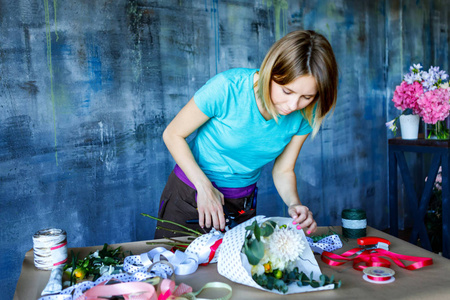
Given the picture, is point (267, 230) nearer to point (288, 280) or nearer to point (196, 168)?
point (288, 280)

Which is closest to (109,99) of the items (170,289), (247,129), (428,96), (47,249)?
(247,129)

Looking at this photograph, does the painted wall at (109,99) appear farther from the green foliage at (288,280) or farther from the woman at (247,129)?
the green foliage at (288,280)

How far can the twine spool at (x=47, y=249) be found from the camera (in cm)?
107

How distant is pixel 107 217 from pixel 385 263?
1770 mm

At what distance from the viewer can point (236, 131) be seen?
139 cm

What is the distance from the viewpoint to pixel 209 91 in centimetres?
134

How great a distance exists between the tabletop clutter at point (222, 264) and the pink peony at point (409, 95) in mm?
1585

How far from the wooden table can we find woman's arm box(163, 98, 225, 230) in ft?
5.59

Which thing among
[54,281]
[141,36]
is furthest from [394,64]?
[54,281]

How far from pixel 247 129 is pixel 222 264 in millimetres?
539

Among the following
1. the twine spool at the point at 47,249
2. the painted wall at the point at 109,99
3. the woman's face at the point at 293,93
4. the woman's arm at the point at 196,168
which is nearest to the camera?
the twine spool at the point at 47,249

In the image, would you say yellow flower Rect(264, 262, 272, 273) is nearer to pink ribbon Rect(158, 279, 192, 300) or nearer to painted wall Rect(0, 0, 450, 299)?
pink ribbon Rect(158, 279, 192, 300)

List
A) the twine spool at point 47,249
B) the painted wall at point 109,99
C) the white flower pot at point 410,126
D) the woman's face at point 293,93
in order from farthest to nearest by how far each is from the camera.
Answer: the white flower pot at point 410,126 < the painted wall at point 109,99 < the woman's face at point 293,93 < the twine spool at point 47,249

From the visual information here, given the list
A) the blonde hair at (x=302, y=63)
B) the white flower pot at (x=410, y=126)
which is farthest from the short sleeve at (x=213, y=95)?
the white flower pot at (x=410, y=126)
